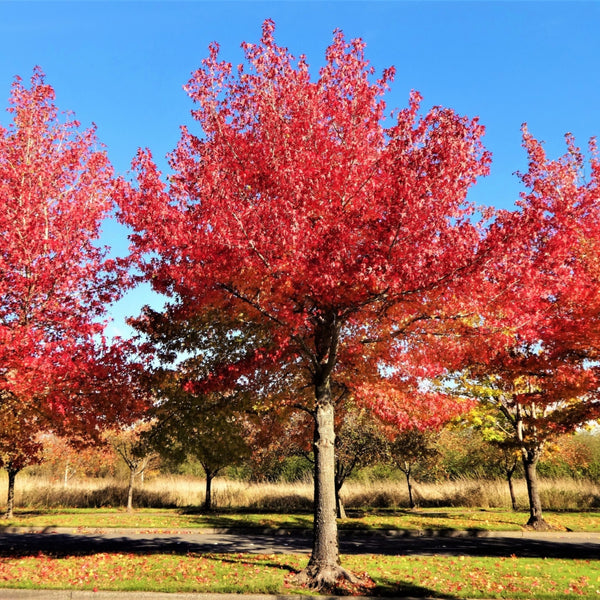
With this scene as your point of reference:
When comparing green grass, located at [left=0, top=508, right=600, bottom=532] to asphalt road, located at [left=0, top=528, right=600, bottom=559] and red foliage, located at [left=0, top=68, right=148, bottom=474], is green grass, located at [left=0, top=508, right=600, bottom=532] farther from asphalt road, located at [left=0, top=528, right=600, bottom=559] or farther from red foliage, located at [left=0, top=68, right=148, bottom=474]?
red foliage, located at [left=0, top=68, right=148, bottom=474]

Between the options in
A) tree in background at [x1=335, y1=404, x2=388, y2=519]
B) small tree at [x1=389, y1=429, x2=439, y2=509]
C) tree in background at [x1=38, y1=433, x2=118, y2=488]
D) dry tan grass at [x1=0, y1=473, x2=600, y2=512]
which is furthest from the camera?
tree in background at [x1=38, y1=433, x2=118, y2=488]

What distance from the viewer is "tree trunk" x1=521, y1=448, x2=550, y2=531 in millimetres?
17719

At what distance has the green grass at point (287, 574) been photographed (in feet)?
27.2

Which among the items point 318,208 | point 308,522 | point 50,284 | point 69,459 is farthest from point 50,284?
point 69,459

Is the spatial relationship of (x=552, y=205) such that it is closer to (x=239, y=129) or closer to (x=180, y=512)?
(x=239, y=129)

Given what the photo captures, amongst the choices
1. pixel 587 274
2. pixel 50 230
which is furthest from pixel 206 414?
pixel 587 274

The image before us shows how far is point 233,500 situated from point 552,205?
77.6 feet

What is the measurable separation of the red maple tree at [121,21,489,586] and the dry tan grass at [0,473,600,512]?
787 inches

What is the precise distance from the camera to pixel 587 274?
11.7 metres

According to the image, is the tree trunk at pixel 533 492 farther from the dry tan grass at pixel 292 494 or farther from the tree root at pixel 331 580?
the tree root at pixel 331 580

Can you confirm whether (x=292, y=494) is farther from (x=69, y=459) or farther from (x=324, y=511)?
(x=324, y=511)

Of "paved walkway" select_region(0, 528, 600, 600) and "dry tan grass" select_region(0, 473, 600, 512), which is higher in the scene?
"dry tan grass" select_region(0, 473, 600, 512)

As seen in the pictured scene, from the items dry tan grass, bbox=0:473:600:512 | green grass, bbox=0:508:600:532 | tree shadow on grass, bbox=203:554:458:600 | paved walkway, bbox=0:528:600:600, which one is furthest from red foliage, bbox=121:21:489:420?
dry tan grass, bbox=0:473:600:512

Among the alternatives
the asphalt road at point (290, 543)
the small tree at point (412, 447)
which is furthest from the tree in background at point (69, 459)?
the small tree at point (412, 447)
